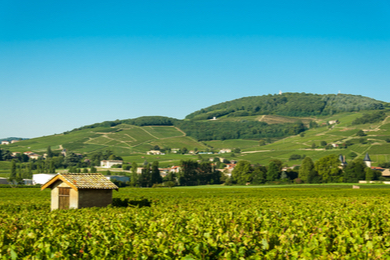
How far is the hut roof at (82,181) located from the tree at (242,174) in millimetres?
112731

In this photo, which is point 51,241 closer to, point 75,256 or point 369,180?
point 75,256

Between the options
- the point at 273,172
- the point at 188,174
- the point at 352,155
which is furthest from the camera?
the point at 352,155

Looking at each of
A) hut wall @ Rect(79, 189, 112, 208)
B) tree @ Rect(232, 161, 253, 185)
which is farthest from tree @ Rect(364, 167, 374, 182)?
hut wall @ Rect(79, 189, 112, 208)

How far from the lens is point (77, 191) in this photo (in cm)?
2819

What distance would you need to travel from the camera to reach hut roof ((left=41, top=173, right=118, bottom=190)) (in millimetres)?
28278

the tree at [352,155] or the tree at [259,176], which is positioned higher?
the tree at [352,155]

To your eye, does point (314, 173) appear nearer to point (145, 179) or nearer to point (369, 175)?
point (369, 175)

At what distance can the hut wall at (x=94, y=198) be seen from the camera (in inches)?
1121

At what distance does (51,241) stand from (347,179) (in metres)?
127

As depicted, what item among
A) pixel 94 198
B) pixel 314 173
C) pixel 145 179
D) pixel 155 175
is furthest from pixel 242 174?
pixel 94 198

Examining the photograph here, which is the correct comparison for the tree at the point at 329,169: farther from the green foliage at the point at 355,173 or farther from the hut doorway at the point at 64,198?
the hut doorway at the point at 64,198

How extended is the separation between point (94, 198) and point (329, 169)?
113783mm

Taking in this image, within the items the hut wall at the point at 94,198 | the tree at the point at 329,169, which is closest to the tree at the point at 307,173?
the tree at the point at 329,169

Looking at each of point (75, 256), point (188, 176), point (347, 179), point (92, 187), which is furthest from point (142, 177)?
point (75, 256)
